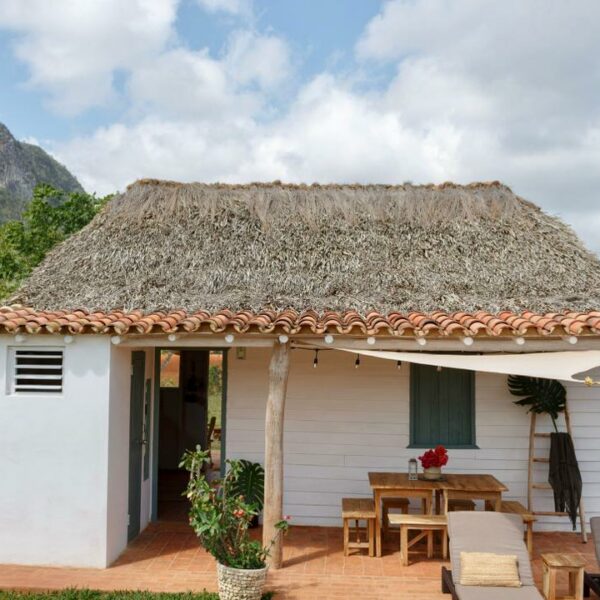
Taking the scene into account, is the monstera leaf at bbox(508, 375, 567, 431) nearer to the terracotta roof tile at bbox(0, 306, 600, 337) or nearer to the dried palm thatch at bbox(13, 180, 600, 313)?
the dried palm thatch at bbox(13, 180, 600, 313)

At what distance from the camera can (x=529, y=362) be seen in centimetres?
636

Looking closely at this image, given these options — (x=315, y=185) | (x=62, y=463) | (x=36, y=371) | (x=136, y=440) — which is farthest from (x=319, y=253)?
(x=62, y=463)

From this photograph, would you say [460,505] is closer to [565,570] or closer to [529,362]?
[565,570]

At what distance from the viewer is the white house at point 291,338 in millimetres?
6926

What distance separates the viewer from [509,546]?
250 inches

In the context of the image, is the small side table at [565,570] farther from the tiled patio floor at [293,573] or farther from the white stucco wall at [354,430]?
the white stucco wall at [354,430]

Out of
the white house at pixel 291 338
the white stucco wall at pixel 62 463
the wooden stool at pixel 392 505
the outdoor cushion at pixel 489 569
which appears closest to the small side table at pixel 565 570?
the outdoor cushion at pixel 489 569

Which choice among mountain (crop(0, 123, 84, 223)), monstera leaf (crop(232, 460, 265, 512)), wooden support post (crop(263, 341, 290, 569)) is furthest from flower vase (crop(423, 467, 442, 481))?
mountain (crop(0, 123, 84, 223))

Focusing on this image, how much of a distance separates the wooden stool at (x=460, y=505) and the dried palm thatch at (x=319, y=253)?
280cm

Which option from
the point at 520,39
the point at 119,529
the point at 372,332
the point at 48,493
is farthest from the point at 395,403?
the point at 520,39

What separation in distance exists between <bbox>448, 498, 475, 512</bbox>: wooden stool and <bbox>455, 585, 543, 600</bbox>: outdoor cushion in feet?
7.92

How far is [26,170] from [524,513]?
54.6 m

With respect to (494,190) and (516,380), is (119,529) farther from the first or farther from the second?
(494,190)

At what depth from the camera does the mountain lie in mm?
50250
